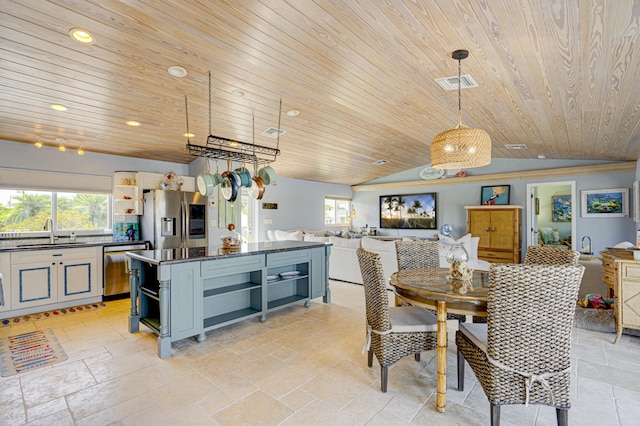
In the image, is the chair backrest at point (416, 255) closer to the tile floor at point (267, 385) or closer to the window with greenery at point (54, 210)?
the tile floor at point (267, 385)

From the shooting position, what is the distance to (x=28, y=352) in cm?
Answer: 295

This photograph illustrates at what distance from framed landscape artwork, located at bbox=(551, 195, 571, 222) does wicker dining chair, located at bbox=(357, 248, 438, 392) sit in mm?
8567

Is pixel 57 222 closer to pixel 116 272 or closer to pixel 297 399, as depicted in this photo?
pixel 116 272

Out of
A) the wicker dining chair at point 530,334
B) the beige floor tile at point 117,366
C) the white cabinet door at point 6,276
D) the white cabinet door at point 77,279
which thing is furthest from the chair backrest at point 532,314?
the white cabinet door at point 6,276

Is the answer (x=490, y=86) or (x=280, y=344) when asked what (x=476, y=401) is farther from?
(x=490, y=86)

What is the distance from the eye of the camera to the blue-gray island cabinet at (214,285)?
293 cm

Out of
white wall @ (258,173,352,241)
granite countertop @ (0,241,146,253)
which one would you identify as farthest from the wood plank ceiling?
white wall @ (258,173,352,241)

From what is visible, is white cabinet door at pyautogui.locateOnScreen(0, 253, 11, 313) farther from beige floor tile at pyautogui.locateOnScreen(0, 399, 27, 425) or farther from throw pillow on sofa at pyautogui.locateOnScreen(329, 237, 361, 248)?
throw pillow on sofa at pyautogui.locateOnScreen(329, 237, 361, 248)

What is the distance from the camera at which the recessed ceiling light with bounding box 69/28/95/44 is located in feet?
7.38

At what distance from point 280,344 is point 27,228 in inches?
169

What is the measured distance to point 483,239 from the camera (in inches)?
294

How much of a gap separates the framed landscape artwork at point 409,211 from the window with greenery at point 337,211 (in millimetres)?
1198

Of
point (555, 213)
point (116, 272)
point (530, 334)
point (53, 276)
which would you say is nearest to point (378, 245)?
point (530, 334)

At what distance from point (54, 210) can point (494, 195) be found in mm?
9027
